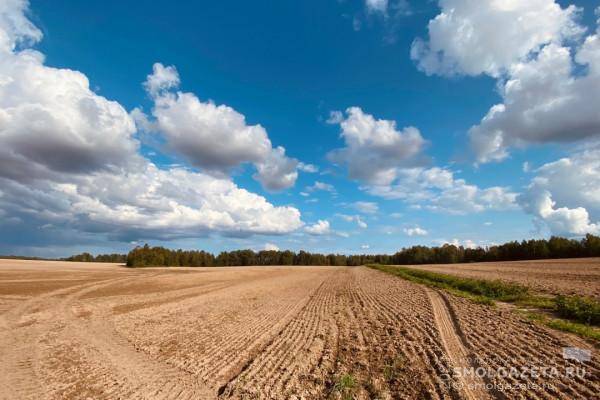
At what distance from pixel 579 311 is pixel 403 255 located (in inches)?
5905

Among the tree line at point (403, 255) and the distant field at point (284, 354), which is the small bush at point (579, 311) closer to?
the distant field at point (284, 354)

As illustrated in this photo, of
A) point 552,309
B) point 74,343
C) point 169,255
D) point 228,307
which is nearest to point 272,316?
point 228,307

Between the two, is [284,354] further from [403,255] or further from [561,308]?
[403,255]

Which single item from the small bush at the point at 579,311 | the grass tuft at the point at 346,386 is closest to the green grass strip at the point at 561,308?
the small bush at the point at 579,311

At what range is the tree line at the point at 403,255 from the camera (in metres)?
91.5

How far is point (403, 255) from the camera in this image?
15475 centimetres

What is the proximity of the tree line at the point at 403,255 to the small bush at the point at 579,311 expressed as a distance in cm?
9332

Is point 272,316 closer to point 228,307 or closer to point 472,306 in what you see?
point 228,307

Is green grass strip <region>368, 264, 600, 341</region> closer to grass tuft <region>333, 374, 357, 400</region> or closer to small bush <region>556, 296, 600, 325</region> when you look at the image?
small bush <region>556, 296, 600, 325</region>

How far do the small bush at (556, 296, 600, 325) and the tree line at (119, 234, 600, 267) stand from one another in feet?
306

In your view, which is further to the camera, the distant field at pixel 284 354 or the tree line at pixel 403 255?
the tree line at pixel 403 255

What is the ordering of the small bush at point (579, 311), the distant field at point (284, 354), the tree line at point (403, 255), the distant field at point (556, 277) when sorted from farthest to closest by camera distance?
the tree line at point (403, 255) < the distant field at point (556, 277) < the small bush at point (579, 311) < the distant field at point (284, 354)

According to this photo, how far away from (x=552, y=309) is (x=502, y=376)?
34.1 feet

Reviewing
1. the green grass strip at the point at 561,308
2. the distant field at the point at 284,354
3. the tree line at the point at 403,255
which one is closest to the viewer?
the distant field at the point at 284,354
